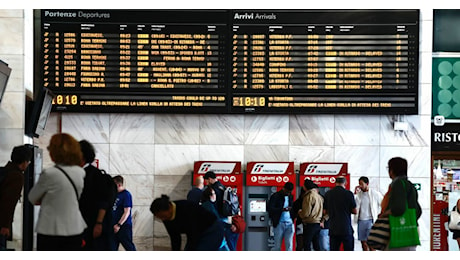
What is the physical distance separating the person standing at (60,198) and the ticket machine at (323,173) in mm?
6279

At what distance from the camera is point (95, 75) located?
12.2 meters

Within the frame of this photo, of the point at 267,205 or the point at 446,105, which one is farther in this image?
the point at 446,105

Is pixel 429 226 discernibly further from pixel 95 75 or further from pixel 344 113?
pixel 95 75

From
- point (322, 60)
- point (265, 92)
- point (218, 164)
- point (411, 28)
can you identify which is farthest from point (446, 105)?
point (218, 164)

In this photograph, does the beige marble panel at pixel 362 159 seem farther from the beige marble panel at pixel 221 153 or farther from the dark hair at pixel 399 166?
the dark hair at pixel 399 166

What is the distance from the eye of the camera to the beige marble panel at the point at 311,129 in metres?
12.6

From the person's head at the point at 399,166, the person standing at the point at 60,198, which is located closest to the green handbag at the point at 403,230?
the person's head at the point at 399,166

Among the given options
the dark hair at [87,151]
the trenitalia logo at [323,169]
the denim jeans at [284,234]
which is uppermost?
the dark hair at [87,151]

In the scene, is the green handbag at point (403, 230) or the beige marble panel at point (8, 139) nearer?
the green handbag at point (403, 230)

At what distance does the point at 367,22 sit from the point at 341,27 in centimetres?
42

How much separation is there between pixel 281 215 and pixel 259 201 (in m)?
0.91

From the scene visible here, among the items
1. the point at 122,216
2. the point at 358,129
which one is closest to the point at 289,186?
the point at 358,129

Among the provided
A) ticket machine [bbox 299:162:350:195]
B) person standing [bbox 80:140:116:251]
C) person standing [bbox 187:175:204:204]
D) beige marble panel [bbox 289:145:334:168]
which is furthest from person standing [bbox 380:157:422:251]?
beige marble panel [bbox 289:145:334:168]

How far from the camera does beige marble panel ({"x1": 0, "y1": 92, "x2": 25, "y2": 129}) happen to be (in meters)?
10.4
